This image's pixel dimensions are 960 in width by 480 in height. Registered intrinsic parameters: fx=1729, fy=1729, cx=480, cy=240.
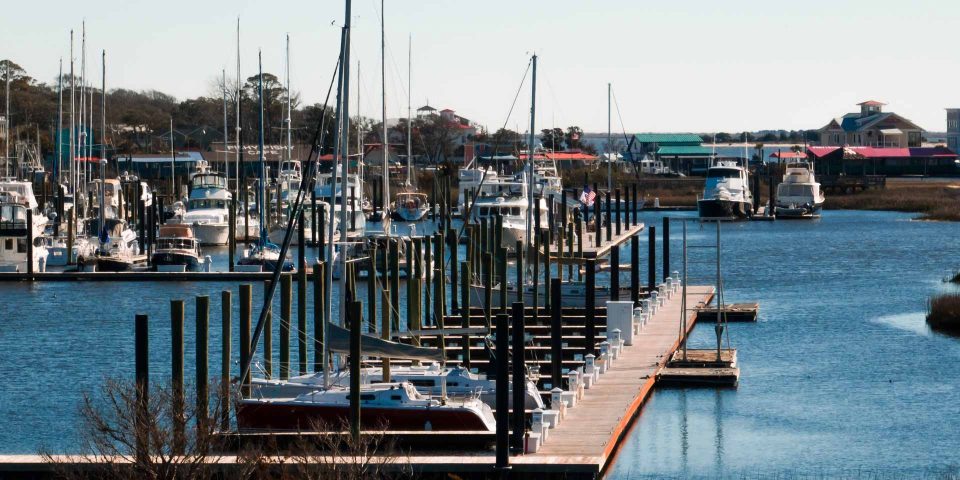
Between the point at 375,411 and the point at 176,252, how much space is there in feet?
142

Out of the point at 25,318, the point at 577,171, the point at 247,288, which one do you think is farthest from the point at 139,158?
the point at 247,288

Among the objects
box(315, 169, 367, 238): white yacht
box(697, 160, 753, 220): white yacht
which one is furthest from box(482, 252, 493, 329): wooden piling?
box(697, 160, 753, 220): white yacht

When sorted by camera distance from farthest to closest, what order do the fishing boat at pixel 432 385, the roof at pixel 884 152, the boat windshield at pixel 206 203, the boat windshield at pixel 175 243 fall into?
the roof at pixel 884 152 < the boat windshield at pixel 206 203 < the boat windshield at pixel 175 243 < the fishing boat at pixel 432 385

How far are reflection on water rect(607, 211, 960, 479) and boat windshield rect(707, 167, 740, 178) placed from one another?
148 feet

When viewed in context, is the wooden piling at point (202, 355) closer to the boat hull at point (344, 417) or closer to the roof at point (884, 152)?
the boat hull at point (344, 417)

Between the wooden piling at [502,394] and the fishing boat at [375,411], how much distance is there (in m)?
3.33

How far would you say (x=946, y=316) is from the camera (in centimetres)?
5700

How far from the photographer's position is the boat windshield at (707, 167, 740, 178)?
126m

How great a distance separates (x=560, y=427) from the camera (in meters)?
34.1

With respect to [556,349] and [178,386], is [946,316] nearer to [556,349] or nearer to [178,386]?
[556,349]

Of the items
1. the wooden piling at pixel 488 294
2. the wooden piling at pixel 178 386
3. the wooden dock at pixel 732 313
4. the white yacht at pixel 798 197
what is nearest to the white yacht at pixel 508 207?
the wooden dock at pixel 732 313

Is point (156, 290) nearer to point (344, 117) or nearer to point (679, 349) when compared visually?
point (679, 349)

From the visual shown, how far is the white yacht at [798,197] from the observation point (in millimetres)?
134000

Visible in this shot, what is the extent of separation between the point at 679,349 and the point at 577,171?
11626 centimetres
